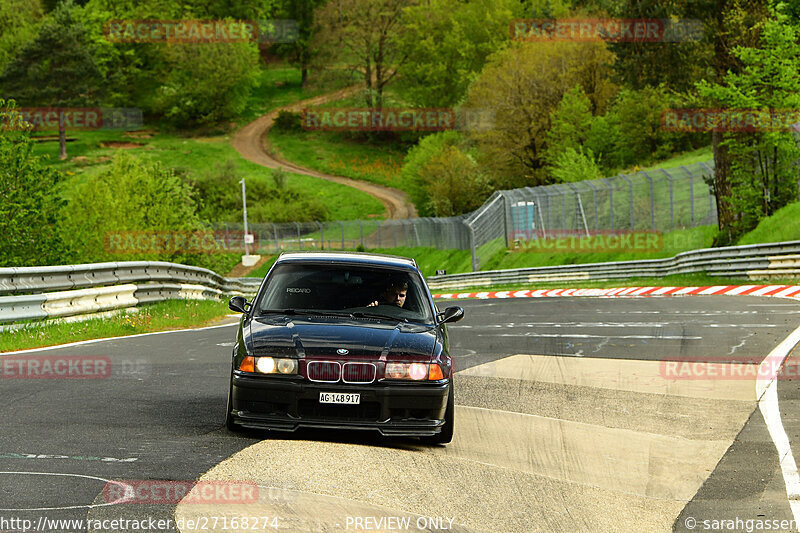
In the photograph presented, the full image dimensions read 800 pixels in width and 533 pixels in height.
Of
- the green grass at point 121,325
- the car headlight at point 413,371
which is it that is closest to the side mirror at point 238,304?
the car headlight at point 413,371

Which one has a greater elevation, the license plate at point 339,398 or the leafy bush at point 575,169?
the license plate at point 339,398

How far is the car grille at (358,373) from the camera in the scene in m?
7.57

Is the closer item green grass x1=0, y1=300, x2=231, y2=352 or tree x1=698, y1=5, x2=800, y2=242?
green grass x1=0, y1=300, x2=231, y2=352

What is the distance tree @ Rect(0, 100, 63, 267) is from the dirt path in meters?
62.1

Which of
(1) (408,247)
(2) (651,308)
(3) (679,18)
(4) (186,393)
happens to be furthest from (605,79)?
(4) (186,393)

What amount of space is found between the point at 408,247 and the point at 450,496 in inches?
2592

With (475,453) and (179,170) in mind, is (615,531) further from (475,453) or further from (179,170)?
(179,170)

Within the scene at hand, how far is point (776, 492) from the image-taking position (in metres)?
6.75

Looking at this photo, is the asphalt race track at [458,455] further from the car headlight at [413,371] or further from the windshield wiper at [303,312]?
the windshield wiper at [303,312]
